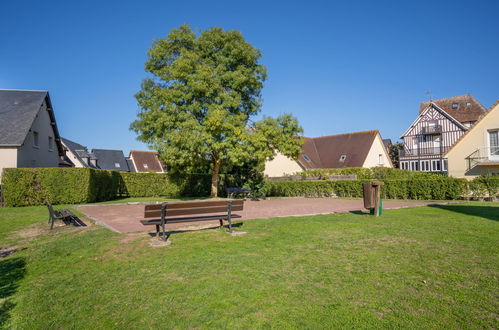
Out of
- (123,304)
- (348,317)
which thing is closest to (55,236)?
(123,304)

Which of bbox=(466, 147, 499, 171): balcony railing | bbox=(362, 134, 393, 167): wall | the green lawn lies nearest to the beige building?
bbox=(466, 147, 499, 171): balcony railing

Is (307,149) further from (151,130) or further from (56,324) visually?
(56,324)

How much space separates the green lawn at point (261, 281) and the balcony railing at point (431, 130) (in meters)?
43.6

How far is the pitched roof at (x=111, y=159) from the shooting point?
191 ft

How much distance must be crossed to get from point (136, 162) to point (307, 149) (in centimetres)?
3559

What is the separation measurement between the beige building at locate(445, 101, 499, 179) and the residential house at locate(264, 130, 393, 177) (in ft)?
38.8

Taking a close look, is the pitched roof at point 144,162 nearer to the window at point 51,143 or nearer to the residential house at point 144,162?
the residential house at point 144,162

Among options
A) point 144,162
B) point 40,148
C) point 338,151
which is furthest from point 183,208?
point 144,162

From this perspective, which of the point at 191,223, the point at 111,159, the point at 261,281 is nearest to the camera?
the point at 261,281

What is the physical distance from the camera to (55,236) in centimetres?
855

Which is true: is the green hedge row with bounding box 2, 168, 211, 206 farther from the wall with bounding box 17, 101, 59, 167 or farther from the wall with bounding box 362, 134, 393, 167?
the wall with bounding box 362, 134, 393, 167

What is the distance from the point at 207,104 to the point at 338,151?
25.4 metres

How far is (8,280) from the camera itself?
4.88 meters

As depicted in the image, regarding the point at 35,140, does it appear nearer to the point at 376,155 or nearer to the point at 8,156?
the point at 8,156
